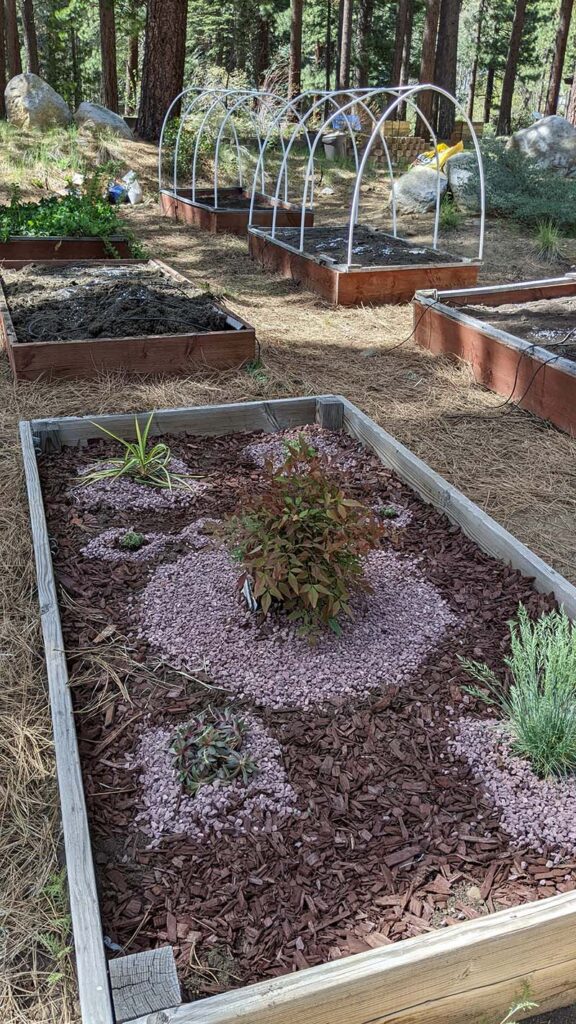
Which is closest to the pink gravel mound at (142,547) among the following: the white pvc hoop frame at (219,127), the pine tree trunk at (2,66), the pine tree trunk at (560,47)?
the white pvc hoop frame at (219,127)

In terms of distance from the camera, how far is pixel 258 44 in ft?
87.4

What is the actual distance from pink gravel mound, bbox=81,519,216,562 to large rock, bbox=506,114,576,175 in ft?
39.5

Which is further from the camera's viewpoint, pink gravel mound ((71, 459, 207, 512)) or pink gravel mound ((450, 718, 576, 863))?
pink gravel mound ((71, 459, 207, 512))

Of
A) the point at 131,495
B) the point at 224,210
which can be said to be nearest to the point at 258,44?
the point at 224,210

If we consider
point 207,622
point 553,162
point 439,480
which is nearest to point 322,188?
point 553,162

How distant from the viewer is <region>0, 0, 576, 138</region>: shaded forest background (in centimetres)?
1416

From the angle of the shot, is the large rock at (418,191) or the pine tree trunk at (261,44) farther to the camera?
the pine tree trunk at (261,44)

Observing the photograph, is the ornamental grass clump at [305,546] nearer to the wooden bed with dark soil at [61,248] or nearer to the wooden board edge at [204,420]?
the wooden board edge at [204,420]

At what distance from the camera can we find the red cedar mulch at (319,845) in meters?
1.65

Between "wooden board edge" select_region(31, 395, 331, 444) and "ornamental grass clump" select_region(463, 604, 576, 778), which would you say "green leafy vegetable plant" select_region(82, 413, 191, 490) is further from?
"ornamental grass clump" select_region(463, 604, 576, 778)

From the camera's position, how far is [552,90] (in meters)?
22.4

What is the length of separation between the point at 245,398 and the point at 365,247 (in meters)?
4.03

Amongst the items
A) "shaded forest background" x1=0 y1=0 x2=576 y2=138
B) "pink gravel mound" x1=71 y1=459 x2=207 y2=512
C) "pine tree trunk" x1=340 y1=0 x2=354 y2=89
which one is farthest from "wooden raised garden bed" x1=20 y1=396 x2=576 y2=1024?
"pine tree trunk" x1=340 y1=0 x2=354 y2=89

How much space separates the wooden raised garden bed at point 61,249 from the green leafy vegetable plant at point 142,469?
483 centimetres
